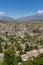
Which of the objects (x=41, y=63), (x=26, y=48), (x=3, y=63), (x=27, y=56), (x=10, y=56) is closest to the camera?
(x=41, y=63)

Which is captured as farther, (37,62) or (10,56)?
(10,56)

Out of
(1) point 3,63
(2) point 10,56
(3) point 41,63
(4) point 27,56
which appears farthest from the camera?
(4) point 27,56

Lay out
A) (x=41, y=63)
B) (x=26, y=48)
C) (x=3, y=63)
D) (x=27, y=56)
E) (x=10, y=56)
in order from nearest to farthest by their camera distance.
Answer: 1. (x=41, y=63)
2. (x=3, y=63)
3. (x=10, y=56)
4. (x=27, y=56)
5. (x=26, y=48)

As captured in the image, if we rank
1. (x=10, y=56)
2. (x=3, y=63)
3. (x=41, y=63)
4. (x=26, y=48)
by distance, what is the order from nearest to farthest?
(x=41, y=63) → (x=3, y=63) → (x=10, y=56) → (x=26, y=48)

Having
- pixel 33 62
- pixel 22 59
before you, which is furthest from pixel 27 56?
pixel 33 62

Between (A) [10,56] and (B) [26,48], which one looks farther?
(B) [26,48]

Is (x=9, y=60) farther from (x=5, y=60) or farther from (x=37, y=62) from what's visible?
(x=37, y=62)

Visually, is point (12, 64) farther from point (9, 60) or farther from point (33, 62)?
point (33, 62)

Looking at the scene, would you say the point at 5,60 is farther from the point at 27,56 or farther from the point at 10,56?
the point at 27,56

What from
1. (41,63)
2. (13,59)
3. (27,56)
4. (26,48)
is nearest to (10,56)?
(13,59)
